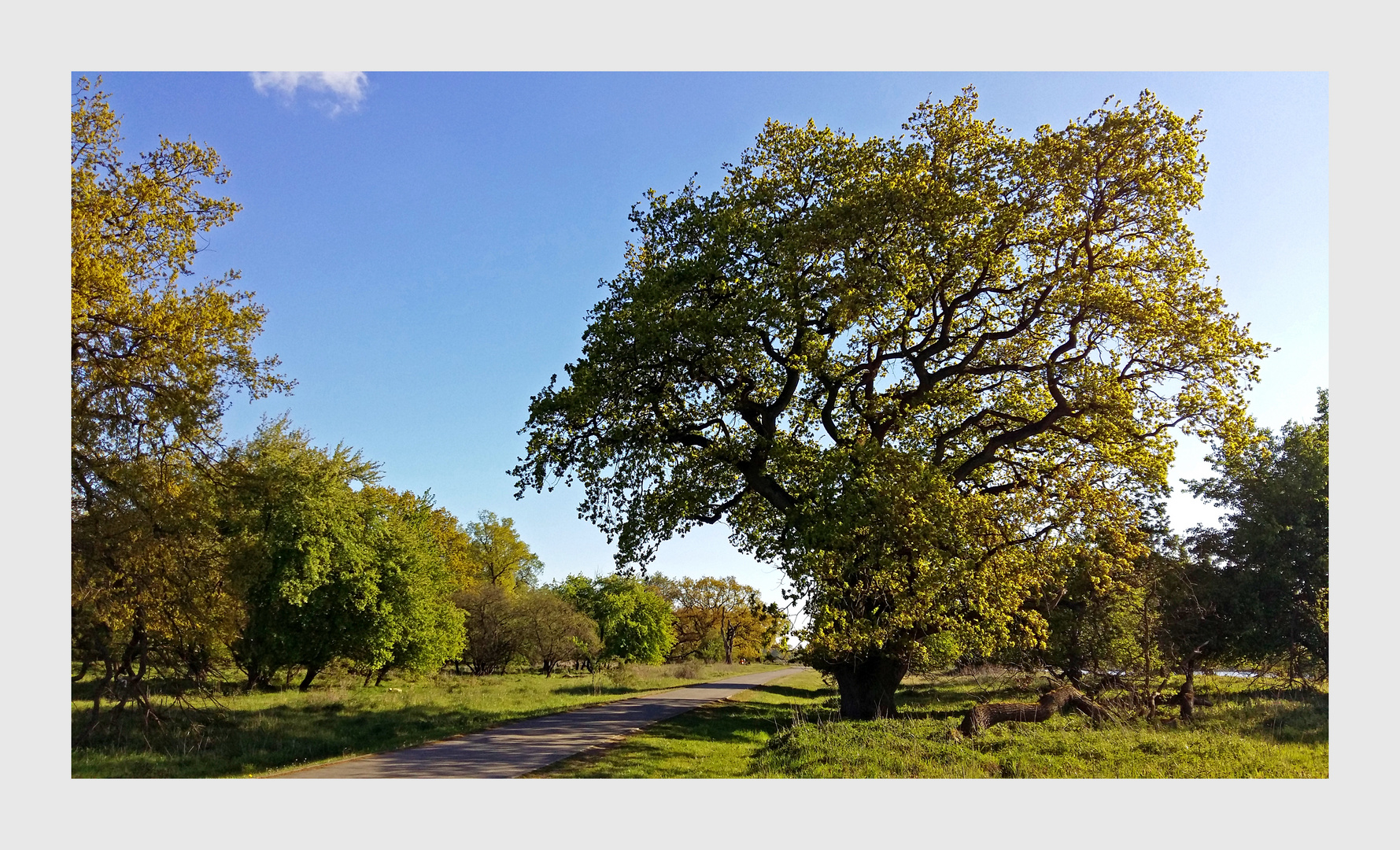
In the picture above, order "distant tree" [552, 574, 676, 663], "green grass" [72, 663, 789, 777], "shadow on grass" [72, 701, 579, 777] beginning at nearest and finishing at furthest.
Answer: "shadow on grass" [72, 701, 579, 777]
"green grass" [72, 663, 789, 777]
"distant tree" [552, 574, 676, 663]

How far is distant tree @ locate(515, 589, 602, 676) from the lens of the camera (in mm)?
46250

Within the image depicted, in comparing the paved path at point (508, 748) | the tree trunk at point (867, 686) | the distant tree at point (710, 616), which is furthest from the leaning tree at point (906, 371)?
the distant tree at point (710, 616)

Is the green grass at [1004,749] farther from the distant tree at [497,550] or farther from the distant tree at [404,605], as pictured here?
the distant tree at [497,550]

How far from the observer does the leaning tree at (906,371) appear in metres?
14.1

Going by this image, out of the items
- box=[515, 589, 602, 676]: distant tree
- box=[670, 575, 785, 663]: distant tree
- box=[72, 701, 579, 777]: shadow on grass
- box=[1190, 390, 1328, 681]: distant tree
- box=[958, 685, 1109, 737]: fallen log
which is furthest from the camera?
box=[670, 575, 785, 663]: distant tree

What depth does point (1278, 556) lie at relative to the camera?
2214 cm

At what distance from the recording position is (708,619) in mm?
83062

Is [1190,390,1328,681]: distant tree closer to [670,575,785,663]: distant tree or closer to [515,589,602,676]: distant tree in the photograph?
[515,589,602,676]: distant tree

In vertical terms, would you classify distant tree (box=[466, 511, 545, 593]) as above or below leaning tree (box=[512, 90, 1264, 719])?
below

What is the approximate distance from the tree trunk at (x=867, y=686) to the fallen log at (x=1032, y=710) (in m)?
1.87

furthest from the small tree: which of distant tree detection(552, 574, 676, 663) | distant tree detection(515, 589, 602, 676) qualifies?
distant tree detection(552, 574, 676, 663)

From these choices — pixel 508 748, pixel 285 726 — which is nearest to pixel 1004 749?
pixel 508 748

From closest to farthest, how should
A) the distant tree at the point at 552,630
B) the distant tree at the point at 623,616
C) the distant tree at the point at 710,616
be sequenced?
the distant tree at the point at 552,630 → the distant tree at the point at 623,616 → the distant tree at the point at 710,616

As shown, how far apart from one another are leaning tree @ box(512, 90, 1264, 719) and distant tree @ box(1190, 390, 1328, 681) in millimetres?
8098
